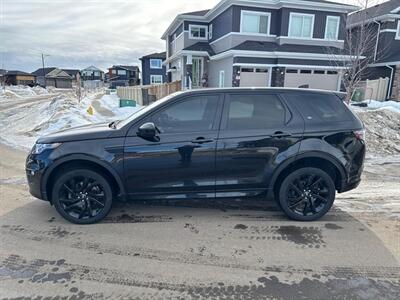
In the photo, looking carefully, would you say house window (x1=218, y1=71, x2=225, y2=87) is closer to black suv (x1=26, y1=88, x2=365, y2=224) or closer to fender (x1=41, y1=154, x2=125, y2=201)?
black suv (x1=26, y1=88, x2=365, y2=224)

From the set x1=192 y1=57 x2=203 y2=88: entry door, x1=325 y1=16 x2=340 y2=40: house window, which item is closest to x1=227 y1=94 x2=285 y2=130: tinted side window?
x1=325 y1=16 x2=340 y2=40: house window

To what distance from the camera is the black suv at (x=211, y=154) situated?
3844mm

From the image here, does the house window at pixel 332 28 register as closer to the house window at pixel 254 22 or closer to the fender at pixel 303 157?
the house window at pixel 254 22

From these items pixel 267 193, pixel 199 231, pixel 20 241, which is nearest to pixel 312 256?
pixel 267 193

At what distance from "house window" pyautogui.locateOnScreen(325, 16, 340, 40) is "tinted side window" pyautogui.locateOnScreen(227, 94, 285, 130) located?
2051 cm

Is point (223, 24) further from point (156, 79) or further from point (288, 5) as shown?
point (156, 79)

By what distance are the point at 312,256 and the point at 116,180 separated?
255cm

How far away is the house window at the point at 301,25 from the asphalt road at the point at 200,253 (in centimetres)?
1874

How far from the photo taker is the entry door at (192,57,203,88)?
80.0ft

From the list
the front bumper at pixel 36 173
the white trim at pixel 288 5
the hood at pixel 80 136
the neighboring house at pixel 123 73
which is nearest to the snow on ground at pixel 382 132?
the hood at pixel 80 136

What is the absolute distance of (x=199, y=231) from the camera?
3.82 meters

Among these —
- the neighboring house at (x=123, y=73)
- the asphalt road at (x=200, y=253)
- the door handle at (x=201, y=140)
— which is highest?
the neighboring house at (x=123, y=73)

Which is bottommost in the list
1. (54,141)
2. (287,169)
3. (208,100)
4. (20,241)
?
(20,241)

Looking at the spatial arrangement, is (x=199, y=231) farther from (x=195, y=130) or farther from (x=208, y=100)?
(x=208, y=100)
